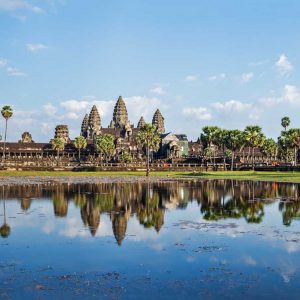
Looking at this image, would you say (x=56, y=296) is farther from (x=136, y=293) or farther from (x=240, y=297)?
(x=240, y=297)

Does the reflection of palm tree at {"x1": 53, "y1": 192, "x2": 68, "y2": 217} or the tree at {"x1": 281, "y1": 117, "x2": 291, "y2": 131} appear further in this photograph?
the tree at {"x1": 281, "y1": 117, "x2": 291, "y2": 131}

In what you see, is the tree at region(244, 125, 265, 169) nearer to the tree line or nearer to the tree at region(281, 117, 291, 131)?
the tree line

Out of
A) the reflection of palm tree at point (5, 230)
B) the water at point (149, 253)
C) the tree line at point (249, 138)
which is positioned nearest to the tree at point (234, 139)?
the tree line at point (249, 138)

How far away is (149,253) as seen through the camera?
67.0 ft

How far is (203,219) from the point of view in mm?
31828

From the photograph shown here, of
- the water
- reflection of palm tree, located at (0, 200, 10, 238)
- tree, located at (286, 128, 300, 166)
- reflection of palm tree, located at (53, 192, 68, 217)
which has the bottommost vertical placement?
the water

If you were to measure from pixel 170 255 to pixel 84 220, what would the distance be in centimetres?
1177

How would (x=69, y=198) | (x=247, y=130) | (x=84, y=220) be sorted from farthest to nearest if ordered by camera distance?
(x=247, y=130) < (x=69, y=198) < (x=84, y=220)

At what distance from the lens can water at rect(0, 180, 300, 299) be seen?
49.2 ft

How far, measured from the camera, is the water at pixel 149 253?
14984mm

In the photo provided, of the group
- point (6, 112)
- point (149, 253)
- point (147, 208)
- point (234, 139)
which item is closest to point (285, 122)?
point (234, 139)

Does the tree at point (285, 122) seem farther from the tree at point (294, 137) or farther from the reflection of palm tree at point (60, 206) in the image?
the reflection of palm tree at point (60, 206)

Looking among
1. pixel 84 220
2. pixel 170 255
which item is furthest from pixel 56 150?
pixel 170 255

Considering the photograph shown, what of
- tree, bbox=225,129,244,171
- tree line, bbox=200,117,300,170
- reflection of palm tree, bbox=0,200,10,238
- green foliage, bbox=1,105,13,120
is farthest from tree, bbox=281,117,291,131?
reflection of palm tree, bbox=0,200,10,238
